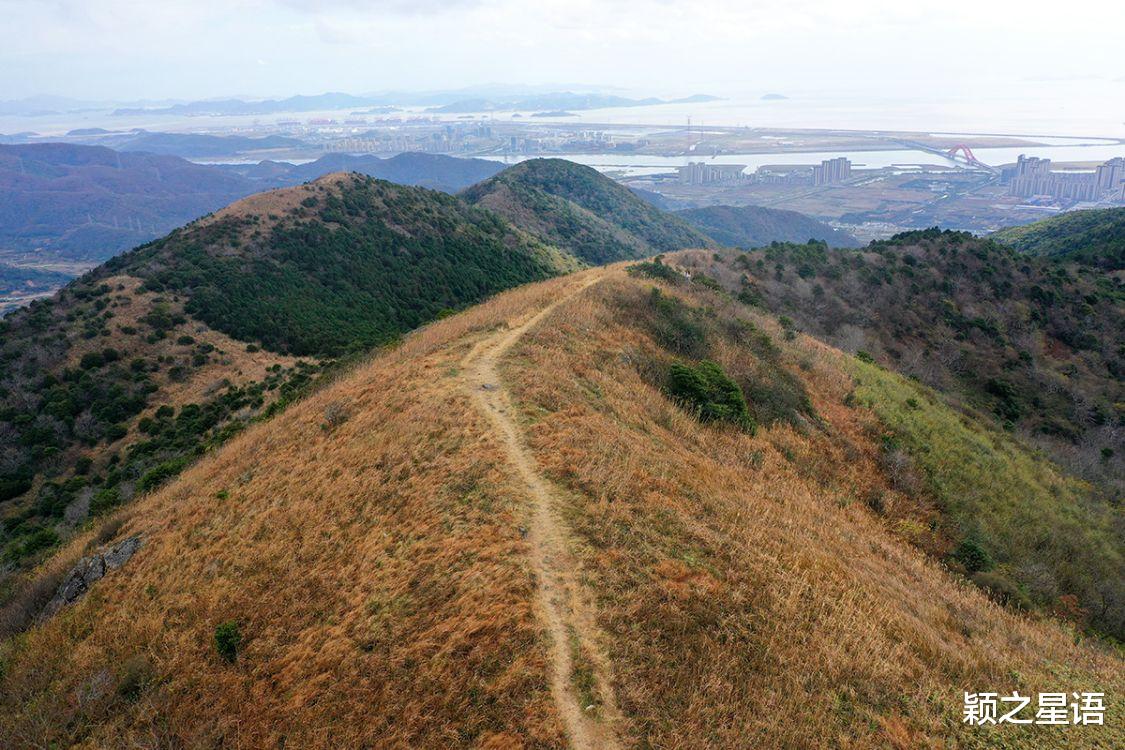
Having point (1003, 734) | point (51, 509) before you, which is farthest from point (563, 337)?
point (51, 509)

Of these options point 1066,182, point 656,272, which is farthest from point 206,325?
point 1066,182

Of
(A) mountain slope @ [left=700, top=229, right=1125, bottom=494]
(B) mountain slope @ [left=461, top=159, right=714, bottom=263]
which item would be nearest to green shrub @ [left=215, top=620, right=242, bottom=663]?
(A) mountain slope @ [left=700, top=229, right=1125, bottom=494]

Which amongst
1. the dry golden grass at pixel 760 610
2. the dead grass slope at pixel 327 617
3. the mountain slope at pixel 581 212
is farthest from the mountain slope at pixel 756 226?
the dead grass slope at pixel 327 617

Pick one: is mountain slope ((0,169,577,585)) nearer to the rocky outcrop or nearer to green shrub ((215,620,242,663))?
the rocky outcrop

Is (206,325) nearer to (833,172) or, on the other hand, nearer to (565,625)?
(565,625)

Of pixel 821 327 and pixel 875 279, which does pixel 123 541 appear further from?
pixel 875 279

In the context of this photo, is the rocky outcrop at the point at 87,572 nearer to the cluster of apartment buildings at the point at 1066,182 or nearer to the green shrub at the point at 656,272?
the green shrub at the point at 656,272
